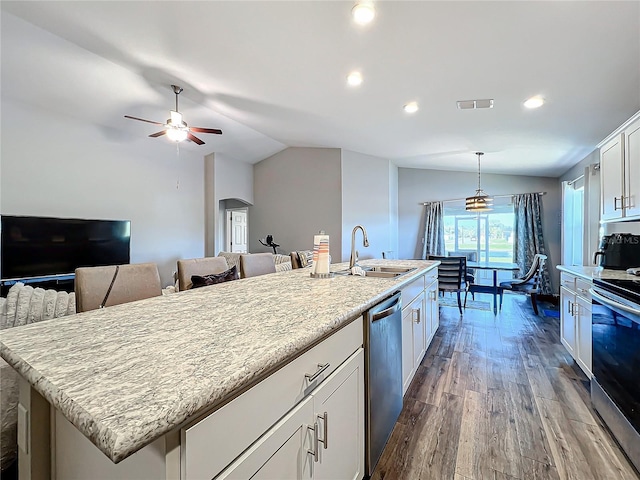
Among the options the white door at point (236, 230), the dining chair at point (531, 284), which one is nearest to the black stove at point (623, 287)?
the dining chair at point (531, 284)

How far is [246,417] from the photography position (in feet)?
2.18

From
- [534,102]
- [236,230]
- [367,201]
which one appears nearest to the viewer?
[534,102]

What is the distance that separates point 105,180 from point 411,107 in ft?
15.3

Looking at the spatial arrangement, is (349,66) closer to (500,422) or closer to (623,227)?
(500,422)

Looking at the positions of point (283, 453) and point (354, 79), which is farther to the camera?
point (354, 79)

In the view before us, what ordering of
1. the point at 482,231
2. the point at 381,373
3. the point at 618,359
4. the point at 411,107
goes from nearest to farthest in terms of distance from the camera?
the point at 381,373
the point at 618,359
the point at 411,107
the point at 482,231

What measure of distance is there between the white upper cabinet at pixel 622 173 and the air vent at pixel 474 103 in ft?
3.45

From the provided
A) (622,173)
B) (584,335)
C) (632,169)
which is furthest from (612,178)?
(584,335)

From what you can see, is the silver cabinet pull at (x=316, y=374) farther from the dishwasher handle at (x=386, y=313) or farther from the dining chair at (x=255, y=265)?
the dining chair at (x=255, y=265)

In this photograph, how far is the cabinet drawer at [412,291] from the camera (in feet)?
6.37

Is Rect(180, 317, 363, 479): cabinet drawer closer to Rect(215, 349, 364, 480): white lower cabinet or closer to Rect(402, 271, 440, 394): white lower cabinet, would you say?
Rect(215, 349, 364, 480): white lower cabinet

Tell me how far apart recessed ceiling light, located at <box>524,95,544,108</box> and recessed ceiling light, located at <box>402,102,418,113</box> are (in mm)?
1041

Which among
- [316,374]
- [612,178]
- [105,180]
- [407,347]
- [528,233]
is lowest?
[407,347]

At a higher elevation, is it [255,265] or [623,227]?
[623,227]
